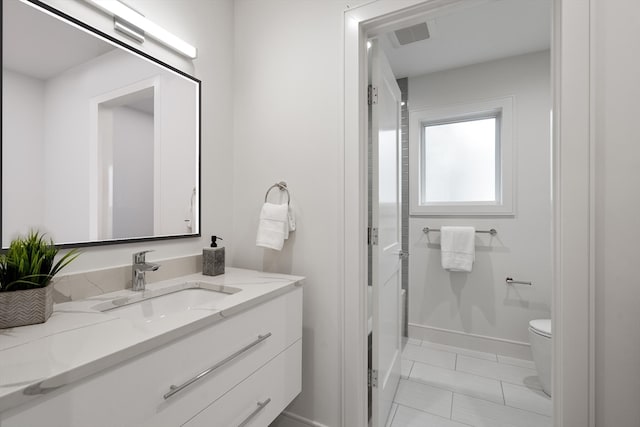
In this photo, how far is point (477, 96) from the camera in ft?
8.27

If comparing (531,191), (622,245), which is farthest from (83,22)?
(531,191)

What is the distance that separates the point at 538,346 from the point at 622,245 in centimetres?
135

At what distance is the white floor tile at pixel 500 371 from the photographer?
2.12 meters

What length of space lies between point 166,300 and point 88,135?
678 mm

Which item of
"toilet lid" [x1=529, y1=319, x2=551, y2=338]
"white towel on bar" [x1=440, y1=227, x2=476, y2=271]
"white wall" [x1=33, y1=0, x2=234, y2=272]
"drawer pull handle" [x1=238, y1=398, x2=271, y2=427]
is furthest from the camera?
"white towel on bar" [x1=440, y1=227, x2=476, y2=271]

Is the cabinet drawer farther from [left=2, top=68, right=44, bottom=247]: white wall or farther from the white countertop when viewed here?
[left=2, top=68, right=44, bottom=247]: white wall

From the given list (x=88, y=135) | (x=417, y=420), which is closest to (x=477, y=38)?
(x=88, y=135)

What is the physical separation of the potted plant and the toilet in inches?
98.8

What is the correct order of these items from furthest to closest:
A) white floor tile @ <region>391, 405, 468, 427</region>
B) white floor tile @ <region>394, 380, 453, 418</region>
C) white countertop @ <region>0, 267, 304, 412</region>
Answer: white floor tile @ <region>394, 380, 453, 418</region>, white floor tile @ <region>391, 405, 468, 427</region>, white countertop @ <region>0, 267, 304, 412</region>

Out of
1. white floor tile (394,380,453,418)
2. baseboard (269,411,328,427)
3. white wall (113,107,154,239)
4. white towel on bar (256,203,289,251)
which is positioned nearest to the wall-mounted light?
white wall (113,107,154,239)

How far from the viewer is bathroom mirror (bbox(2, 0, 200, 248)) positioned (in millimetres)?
906

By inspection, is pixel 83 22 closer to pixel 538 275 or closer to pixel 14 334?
pixel 14 334

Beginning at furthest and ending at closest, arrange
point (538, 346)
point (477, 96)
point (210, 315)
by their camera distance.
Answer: point (477, 96), point (538, 346), point (210, 315)

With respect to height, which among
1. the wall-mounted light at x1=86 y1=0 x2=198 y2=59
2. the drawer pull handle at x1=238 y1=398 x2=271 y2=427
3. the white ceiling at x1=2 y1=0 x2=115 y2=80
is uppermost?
the wall-mounted light at x1=86 y1=0 x2=198 y2=59
